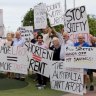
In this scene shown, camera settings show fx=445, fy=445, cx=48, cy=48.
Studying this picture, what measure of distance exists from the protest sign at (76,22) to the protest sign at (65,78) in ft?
3.69

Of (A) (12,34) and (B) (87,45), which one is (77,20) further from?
(A) (12,34)

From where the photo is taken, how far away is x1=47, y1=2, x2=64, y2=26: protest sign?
653 inches

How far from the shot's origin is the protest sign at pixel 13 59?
49.0 ft

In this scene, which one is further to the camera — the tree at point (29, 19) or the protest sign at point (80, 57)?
the tree at point (29, 19)

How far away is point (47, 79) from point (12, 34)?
2293 mm

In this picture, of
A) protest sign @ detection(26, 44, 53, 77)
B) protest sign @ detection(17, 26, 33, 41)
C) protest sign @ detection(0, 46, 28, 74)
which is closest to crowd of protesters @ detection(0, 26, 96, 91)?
protest sign @ detection(26, 44, 53, 77)

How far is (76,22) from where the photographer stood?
13.8 meters

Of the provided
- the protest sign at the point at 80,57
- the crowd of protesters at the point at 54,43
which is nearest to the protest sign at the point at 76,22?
the crowd of protesters at the point at 54,43

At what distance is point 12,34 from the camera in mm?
16141

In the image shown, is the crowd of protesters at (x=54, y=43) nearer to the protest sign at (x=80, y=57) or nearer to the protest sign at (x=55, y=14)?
the protest sign at (x=80, y=57)

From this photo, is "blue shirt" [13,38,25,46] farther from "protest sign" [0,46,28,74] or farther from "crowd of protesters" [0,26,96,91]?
"protest sign" [0,46,28,74]

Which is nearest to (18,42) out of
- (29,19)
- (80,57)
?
(80,57)

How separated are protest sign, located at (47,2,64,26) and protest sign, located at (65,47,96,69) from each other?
3642 mm

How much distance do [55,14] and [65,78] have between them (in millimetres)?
4293
